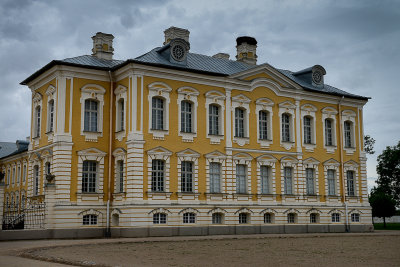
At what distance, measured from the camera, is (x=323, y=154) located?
40.3m

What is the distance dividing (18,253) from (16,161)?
36.2 metres

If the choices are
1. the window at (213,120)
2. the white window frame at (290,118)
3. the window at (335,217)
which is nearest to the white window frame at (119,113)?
the window at (213,120)

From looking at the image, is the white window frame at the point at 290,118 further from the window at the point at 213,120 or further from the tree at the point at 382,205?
the tree at the point at 382,205

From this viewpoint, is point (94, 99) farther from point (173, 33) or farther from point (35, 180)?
point (173, 33)

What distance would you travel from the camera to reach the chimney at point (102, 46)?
121 ft

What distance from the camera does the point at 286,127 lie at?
3906 cm

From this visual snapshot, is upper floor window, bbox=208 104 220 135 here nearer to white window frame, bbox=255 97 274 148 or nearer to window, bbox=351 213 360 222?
white window frame, bbox=255 97 274 148

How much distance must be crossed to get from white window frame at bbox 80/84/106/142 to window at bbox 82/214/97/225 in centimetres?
458

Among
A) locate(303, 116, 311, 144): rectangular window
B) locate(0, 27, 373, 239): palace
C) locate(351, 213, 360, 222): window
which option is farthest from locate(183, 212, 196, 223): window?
locate(351, 213, 360, 222): window

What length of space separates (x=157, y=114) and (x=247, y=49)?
500 inches

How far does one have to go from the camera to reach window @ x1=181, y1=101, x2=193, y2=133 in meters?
34.3

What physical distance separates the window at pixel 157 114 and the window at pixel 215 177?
436 centimetres

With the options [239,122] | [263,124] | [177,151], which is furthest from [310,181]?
[177,151]

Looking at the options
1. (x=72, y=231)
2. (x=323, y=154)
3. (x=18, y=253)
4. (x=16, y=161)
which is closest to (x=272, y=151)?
(x=323, y=154)
